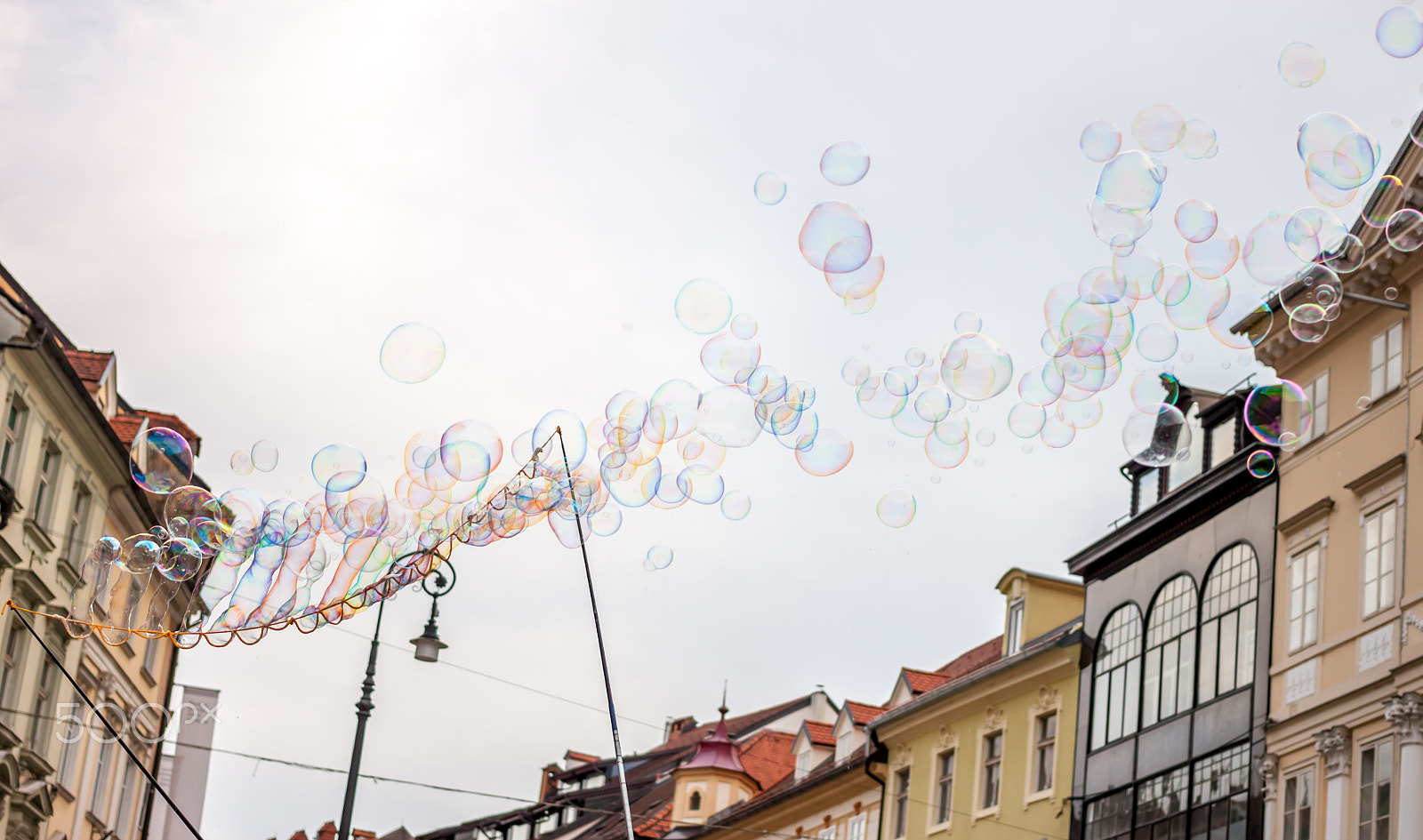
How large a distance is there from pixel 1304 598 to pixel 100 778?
19945mm

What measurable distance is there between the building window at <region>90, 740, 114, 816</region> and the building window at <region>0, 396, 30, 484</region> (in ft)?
24.9

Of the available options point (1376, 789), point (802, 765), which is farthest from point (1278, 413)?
point (802, 765)

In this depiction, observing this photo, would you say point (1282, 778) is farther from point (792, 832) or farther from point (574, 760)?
point (574, 760)

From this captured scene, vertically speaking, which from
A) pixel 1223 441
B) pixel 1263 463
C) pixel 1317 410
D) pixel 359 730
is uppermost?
pixel 1223 441

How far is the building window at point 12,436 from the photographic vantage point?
23.5 m

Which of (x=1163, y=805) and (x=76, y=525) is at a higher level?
(x=76, y=525)

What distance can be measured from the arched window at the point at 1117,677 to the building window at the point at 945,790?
4.87 metres

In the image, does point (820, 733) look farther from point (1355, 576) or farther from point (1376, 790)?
point (1376, 790)

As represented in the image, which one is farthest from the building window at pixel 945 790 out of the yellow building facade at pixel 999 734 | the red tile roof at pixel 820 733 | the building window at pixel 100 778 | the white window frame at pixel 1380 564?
the building window at pixel 100 778

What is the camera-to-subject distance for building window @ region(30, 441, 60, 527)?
25234 mm

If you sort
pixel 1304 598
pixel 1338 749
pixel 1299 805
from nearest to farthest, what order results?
pixel 1338 749
pixel 1299 805
pixel 1304 598

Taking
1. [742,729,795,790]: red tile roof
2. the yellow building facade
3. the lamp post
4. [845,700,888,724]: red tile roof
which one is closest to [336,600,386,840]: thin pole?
the lamp post

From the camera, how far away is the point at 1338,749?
2095 cm

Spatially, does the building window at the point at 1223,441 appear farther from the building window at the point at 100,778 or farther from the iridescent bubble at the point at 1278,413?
the building window at the point at 100,778
